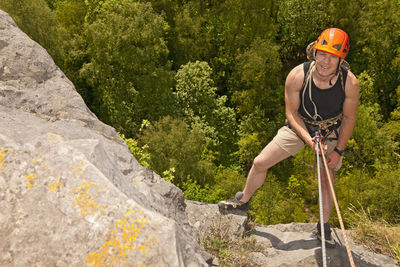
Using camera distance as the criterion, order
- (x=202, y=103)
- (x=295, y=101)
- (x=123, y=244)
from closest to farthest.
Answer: (x=123, y=244), (x=295, y=101), (x=202, y=103)

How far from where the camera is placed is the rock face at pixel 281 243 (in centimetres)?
492

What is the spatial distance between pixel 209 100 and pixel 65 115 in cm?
2041

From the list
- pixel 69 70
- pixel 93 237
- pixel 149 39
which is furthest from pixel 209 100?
pixel 93 237

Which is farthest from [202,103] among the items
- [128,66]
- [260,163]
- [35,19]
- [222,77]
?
[260,163]

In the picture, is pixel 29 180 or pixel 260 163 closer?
pixel 29 180

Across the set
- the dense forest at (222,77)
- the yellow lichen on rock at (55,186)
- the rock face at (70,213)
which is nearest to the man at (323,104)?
the rock face at (70,213)

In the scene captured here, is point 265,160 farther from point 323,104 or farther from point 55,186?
point 55,186

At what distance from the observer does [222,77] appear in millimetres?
28734

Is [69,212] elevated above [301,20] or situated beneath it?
situated beneath

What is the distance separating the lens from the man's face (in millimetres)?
4184

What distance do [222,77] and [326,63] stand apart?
976 inches

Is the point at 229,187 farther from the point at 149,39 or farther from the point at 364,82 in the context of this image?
the point at 364,82

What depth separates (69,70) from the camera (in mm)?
25172

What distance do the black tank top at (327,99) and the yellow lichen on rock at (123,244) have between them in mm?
2916
